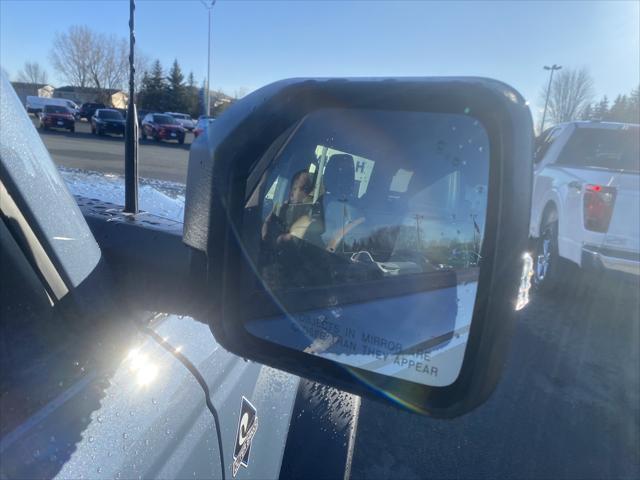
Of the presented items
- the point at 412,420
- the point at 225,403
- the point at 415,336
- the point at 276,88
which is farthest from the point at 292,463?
the point at 412,420

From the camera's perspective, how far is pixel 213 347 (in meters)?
1.57

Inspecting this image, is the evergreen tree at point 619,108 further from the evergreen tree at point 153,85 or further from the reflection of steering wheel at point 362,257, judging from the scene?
the reflection of steering wheel at point 362,257

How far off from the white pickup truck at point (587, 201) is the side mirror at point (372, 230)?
17.7 ft

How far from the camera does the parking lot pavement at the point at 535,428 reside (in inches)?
129

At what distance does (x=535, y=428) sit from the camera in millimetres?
3758

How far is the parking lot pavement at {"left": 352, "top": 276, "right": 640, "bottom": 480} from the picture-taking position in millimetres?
3287

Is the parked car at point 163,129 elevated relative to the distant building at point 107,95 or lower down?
lower down

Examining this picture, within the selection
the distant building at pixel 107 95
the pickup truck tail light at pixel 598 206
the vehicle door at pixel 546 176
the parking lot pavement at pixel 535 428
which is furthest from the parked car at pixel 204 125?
the vehicle door at pixel 546 176

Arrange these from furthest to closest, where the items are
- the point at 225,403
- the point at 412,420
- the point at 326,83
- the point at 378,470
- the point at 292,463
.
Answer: the point at 412,420, the point at 378,470, the point at 292,463, the point at 225,403, the point at 326,83

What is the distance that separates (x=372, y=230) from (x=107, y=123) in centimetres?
2911

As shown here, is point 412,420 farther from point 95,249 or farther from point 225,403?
point 95,249

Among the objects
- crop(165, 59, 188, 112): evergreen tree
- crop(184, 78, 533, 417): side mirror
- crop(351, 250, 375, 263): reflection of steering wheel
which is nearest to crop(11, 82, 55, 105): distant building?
crop(184, 78, 533, 417): side mirror

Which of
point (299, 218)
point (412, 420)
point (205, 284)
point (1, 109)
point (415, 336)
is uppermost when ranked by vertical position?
point (1, 109)

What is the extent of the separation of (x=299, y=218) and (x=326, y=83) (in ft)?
1.33
